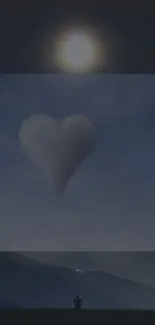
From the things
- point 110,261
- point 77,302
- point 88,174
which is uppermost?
point 88,174

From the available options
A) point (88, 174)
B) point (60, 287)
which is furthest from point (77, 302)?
point (88, 174)

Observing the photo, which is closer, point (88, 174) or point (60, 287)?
point (60, 287)

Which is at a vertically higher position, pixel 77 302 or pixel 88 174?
pixel 88 174

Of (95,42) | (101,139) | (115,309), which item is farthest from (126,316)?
(95,42)

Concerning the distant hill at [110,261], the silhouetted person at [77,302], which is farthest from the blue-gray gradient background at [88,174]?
the silhouetted person at [77,302]

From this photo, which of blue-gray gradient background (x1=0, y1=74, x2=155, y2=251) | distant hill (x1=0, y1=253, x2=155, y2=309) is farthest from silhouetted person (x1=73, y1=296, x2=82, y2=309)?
blue-gray gradient background (x1=0, y1=74, x2=155, y2=251)

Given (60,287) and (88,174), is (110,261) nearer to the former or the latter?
(60,287)

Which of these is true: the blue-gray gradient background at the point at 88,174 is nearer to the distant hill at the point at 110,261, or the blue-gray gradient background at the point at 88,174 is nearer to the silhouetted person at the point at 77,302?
the distant hill at the point at 110,261
